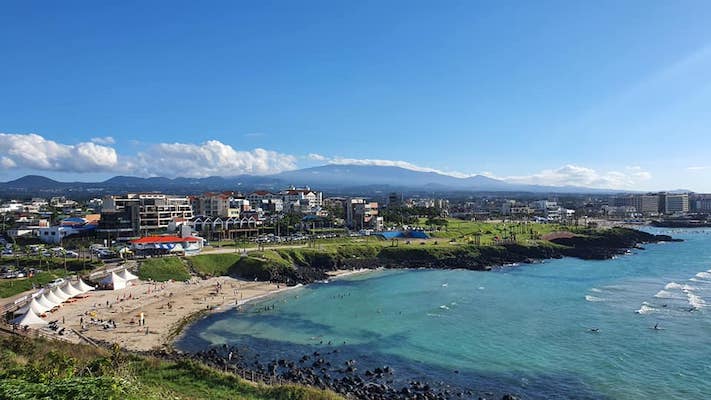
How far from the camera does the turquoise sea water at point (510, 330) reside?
85.4ft

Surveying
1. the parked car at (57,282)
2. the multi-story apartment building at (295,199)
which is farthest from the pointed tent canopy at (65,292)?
the multi-story apartment building at (295,199)

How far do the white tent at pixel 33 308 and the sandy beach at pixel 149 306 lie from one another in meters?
0.77

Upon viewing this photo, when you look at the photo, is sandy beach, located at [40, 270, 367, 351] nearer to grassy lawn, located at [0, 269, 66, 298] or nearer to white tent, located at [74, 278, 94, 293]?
white tent, located at [74, 278, 94, 293]

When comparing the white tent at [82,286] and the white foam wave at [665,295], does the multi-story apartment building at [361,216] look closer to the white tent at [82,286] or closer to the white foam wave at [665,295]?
the white foam wave at [665,295]

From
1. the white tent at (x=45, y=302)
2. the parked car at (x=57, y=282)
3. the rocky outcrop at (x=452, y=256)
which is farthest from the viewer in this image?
the rocky outcrop at (x=452, y=256)

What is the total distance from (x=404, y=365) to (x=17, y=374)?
19278mm

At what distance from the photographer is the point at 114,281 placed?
43.0m

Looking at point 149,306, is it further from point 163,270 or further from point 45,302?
point 163,270

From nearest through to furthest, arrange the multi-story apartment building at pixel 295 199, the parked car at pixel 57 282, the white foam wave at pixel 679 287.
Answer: the parked car at pixel 57 282 < the white foam wave at pixel 679 287 < the multi-story apartment building at pixel 295 199

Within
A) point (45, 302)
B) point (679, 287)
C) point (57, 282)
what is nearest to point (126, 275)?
point (57, 282)

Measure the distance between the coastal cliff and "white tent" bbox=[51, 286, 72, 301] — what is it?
48.2 ft

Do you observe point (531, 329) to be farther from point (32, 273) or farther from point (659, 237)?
point (659, 237)

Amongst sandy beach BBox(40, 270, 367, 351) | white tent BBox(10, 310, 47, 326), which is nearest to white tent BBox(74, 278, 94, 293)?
sandy beach BBox(40, 270, 367, 351)

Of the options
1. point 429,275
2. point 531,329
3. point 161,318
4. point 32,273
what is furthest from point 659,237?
point 32,273
